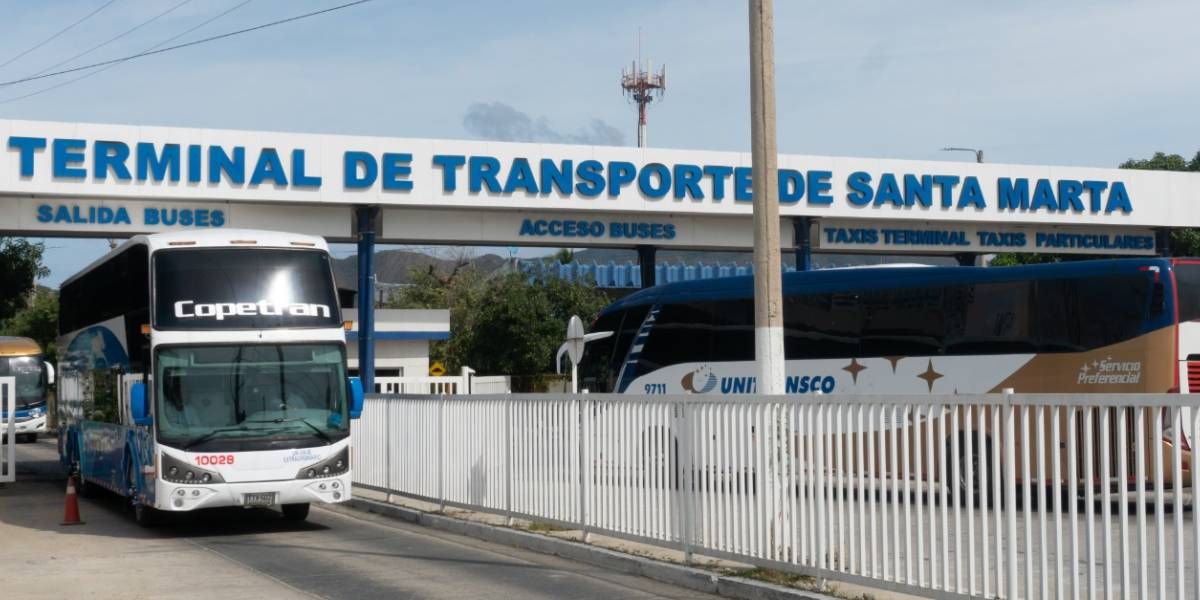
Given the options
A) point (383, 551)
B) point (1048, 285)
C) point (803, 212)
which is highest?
point (803, 212)

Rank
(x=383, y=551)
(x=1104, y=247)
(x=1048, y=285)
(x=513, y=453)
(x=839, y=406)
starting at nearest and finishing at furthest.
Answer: (x=839, y=406)
(x=383, y=551)
(x=513, y=453)
(x=1048, y=285)
(x=1104, y=247)

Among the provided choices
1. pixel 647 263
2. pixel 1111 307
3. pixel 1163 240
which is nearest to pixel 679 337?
pixel 1111 307

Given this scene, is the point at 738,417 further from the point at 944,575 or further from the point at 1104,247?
the point at 1104,247

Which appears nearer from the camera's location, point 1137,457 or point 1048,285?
point 1137,457

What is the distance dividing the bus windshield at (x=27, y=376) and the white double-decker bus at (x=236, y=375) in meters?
25.9

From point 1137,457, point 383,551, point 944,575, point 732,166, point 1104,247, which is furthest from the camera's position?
point 1104,247

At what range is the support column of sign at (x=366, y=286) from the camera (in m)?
30.9

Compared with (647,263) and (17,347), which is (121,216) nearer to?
(647,263)

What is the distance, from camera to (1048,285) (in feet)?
63.3

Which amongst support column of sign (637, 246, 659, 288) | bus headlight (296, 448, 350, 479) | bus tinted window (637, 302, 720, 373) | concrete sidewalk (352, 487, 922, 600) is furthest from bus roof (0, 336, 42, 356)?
bus headlight (296, 448, 350, 479)

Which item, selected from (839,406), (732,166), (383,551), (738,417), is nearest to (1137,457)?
(839,406)

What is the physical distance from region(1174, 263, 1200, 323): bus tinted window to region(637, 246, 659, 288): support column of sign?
17128mm

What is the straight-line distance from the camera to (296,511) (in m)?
18.5

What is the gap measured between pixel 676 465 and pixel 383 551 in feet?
12.7
